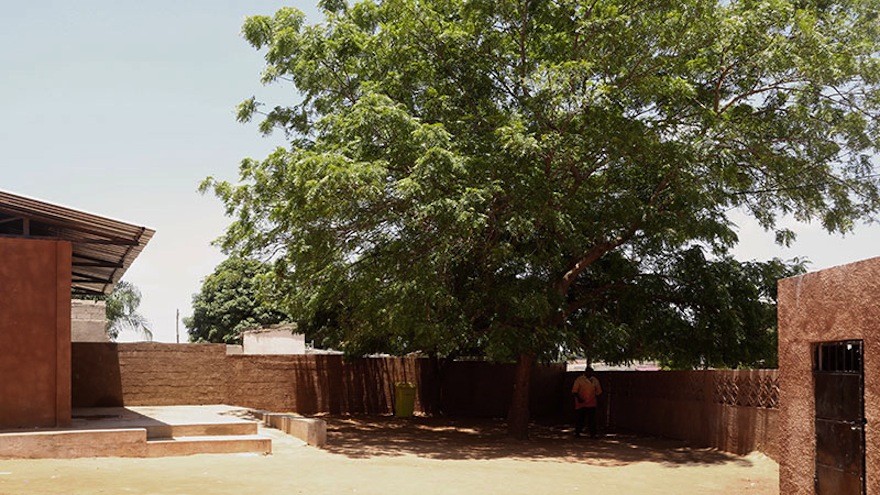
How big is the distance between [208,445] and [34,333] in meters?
3.05

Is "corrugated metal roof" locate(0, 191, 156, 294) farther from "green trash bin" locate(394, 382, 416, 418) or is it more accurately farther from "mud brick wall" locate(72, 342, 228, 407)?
"green trash bin" locate(394, 382, 416, 418)

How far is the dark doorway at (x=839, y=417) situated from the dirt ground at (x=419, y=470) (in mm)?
3715

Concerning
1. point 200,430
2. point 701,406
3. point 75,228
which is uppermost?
point 75,228

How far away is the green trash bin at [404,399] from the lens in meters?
24.7

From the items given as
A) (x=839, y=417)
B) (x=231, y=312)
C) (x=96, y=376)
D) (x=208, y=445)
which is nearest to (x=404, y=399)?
(x=96, y=376)

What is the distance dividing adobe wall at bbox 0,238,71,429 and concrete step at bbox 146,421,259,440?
5.11ft

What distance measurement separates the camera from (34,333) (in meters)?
13.8

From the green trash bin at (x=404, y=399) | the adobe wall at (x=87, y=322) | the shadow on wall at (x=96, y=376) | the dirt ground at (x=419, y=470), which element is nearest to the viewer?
the dirt ground at (x=419, y=470)

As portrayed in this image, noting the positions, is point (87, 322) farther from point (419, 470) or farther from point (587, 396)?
point (419, 470)

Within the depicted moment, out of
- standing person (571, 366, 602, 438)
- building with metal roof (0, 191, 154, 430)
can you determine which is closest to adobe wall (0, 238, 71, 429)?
building with metal roof (0, 191, 154, 430)

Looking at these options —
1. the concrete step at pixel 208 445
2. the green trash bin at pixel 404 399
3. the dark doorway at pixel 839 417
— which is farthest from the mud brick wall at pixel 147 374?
the dark doorway at pixel 839 417

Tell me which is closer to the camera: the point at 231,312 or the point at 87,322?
the point at 87,322

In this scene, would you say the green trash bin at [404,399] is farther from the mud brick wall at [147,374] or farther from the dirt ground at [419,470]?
the dirt ground at [419,470]

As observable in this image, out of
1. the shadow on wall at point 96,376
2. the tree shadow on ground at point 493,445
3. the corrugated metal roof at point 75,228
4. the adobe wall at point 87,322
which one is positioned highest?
the corrugated metal roof at point 75,228
